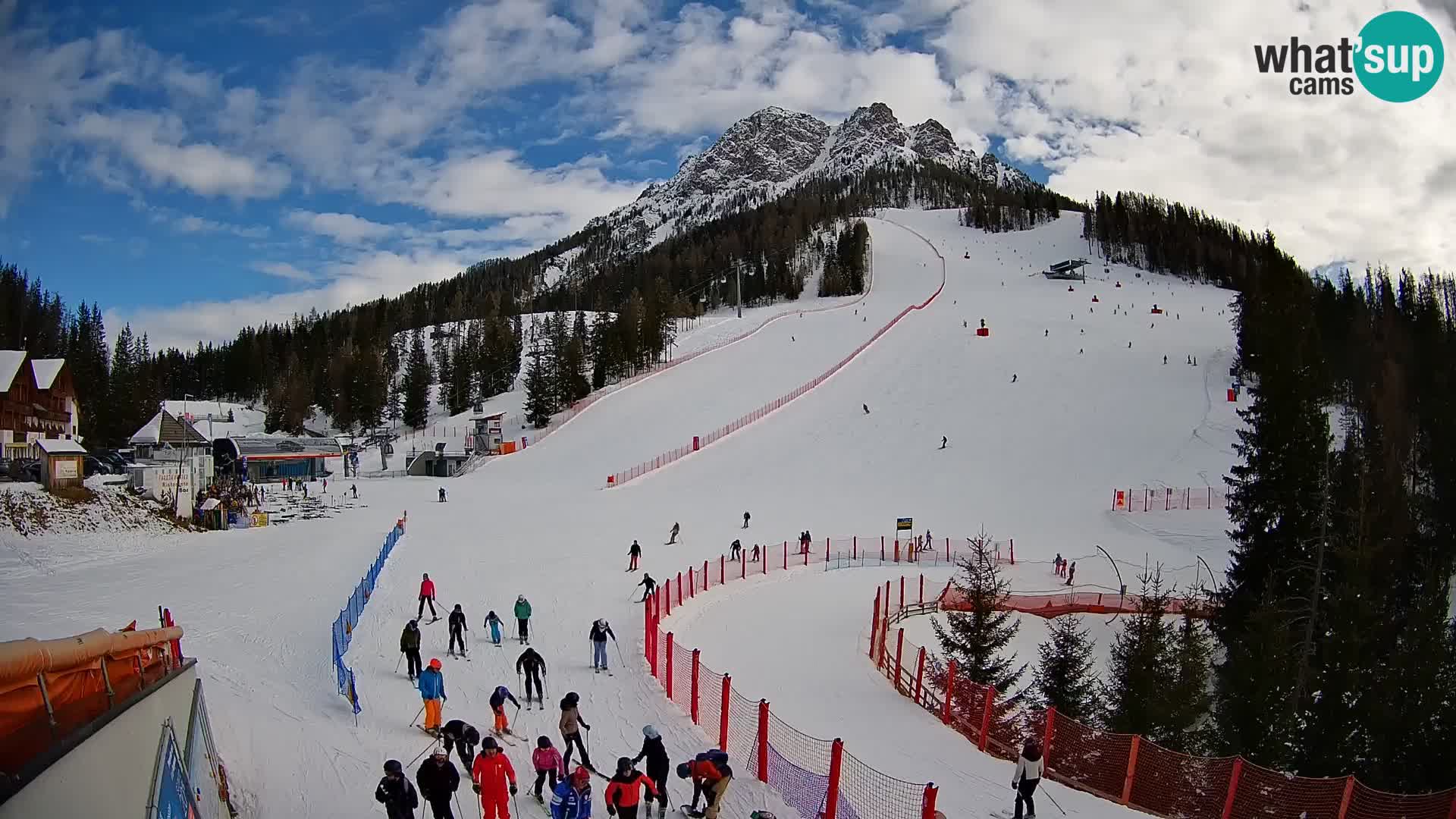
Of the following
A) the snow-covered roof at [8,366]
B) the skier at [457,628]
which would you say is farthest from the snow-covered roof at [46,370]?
the skier at [457,628]

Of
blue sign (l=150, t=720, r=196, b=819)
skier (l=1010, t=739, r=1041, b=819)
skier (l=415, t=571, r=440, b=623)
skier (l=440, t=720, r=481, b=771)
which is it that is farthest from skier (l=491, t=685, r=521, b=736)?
skier (l=415, t=571, r=440, b=623)

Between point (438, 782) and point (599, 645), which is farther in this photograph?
point (599, 645)

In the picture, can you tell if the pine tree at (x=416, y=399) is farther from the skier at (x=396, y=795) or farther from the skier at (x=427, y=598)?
the skier at (x=396, y=795)

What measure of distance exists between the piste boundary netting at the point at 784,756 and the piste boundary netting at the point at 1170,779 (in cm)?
231

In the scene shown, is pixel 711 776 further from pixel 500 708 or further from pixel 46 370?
pixel 46 370

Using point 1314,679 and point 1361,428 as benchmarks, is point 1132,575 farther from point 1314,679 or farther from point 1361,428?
point 1361,428

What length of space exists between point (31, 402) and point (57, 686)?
4789 centimetres

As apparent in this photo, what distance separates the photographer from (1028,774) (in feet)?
30.3

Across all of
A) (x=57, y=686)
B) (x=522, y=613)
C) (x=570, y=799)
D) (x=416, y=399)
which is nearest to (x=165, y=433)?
(x=416, y=399)

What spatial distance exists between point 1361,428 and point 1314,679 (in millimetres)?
28435

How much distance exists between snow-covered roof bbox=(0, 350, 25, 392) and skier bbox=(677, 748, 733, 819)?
43.6 m

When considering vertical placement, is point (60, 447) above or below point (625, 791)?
above

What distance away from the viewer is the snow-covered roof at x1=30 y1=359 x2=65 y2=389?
43.1 m

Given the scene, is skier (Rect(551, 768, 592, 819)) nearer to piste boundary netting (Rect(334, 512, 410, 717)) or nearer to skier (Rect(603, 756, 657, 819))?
skier (Rect(603, 756, 657, 819))
